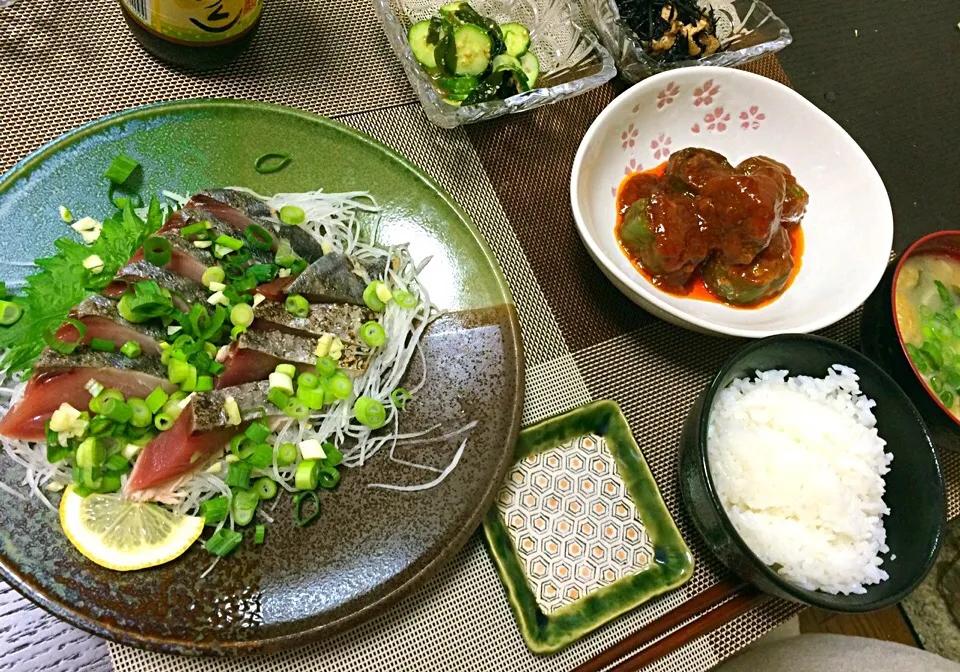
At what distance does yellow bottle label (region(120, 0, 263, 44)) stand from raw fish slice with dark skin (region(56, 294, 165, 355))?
2.63 feet

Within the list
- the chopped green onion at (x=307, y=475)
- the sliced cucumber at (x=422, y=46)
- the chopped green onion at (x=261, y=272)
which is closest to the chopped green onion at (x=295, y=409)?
the chopped green onion at (x=307, y=475)

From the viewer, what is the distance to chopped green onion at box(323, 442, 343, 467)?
168 centimetres

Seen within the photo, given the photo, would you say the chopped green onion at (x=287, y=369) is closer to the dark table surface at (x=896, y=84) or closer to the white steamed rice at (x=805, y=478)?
the white steamed rice at (x=805, y=478)

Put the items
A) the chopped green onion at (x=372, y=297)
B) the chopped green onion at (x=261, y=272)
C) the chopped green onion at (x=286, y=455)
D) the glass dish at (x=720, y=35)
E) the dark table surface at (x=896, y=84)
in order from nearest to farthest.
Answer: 1. the chopped green onion at (x=286, y=455)
2. the chopped green onion at (x=261, y=272)
3. the chopped green onion at (x=372, y=297)
4. the glass dish at (x=720, y=35)
5. the dark table surface at (x=896, y=84)

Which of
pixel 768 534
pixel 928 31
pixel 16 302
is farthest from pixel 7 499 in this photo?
pixel 928 31

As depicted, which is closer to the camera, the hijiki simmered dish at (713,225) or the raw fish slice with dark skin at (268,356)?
the raw fish slice with dark skin at (268,356)

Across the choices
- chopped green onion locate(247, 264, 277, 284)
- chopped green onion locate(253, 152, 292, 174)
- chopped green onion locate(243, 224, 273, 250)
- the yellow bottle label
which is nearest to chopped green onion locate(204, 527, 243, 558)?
chopped green onion locate(247, 264, 277, 284)

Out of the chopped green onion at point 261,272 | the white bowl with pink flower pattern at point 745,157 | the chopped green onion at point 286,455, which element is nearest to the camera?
the chopped green onion at point 286,455

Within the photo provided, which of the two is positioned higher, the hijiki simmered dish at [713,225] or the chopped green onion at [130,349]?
the chopped green onion at [130,349]

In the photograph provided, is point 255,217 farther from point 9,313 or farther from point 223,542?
point 223,542

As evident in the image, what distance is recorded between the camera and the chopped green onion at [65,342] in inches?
58.6

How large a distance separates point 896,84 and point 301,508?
2.93m

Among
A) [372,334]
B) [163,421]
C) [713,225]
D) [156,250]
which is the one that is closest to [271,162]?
[156,250]

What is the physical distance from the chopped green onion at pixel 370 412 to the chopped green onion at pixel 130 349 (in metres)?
0.54
